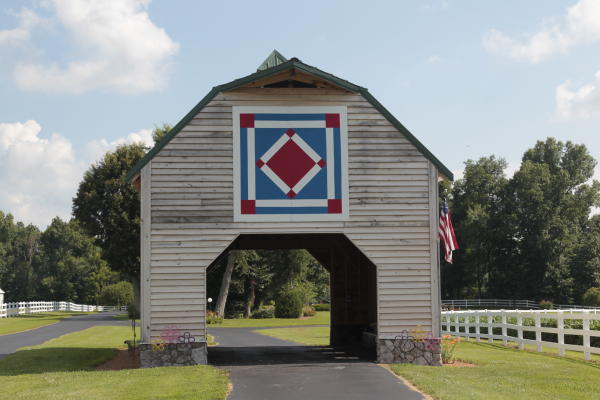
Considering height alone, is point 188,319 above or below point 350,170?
below

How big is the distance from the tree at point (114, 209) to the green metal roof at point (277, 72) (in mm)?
15754

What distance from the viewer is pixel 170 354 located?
16953mm

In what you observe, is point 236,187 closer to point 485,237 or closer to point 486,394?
point 486,394

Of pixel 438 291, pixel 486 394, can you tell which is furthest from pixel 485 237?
pixel 486 394

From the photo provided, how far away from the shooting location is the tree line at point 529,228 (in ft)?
243

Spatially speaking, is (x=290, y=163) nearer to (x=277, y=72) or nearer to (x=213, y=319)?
(x=277, y=72)

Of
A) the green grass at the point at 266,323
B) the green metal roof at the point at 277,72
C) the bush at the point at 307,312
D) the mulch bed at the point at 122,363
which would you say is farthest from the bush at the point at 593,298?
the mulch bed at the point at 122,363

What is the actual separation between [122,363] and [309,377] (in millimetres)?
6924

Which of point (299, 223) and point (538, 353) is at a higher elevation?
point (299, 223)

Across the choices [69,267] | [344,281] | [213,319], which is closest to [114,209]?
[344,281]

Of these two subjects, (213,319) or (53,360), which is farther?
(213,319)

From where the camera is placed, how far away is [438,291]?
17750 millimetres

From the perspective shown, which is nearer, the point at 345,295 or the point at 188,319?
the point at 188,319

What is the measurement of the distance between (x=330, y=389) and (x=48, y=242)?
4465 inches
